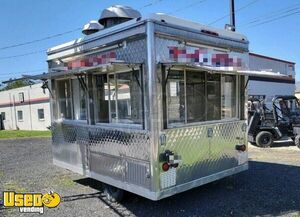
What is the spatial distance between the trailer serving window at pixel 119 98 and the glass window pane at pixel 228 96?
75.5 inches

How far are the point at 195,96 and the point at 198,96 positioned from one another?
84 mm

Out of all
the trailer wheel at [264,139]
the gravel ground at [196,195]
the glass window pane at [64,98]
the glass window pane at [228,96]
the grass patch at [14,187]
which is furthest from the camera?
the trailer wheel at [264,139]

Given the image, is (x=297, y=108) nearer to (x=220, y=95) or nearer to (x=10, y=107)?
(x=220, y=95)

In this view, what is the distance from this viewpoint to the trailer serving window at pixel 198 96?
4573mm

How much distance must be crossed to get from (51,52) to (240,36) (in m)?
3.90

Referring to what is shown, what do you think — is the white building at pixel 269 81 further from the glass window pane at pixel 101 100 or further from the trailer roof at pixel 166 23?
the glass window pane at pixel 101 100

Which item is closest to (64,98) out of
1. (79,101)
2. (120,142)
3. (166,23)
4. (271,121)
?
(79,101)

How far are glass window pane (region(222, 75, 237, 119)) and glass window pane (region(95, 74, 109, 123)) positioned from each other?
2.18 metres

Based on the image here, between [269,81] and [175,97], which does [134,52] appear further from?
[269,81]

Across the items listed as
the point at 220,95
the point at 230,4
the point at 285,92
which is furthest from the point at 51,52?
the point at 285,92

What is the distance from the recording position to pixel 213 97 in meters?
5.43

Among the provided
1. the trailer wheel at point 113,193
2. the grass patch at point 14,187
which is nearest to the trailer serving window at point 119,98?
the trailer wheel at point 113,193

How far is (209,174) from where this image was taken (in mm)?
5020

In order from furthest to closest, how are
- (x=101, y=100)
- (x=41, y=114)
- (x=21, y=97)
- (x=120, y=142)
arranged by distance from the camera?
(x=21, y=97), (x=41, y=114), (x=101, y=100), (x=120, y=142)
